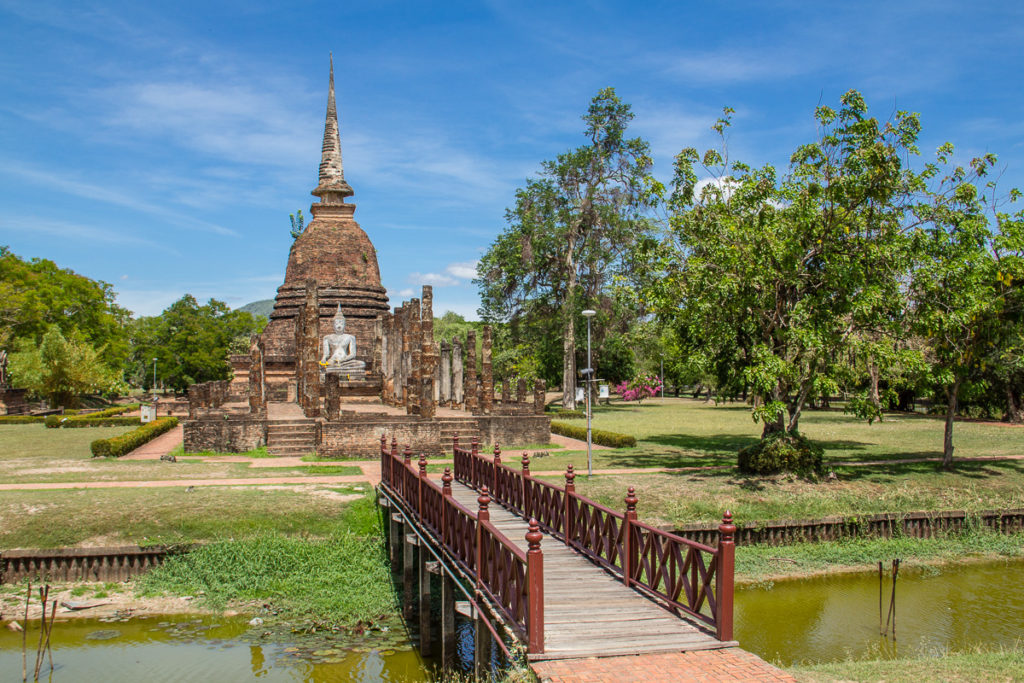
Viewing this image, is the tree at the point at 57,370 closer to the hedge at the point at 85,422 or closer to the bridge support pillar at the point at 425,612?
the hedge at the point at 85,422

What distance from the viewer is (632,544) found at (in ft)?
32.6

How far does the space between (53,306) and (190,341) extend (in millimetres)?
14838

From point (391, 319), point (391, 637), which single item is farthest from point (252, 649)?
point (391, 319)

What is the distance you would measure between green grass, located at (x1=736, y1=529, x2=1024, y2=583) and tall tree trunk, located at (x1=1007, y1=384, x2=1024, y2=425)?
80.6 ft

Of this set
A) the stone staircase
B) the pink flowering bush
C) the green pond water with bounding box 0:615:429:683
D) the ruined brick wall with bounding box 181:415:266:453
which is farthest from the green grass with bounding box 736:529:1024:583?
the ruined brick wall with bounding box 181:415:266:453

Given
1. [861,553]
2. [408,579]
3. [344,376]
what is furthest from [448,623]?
[344,376]

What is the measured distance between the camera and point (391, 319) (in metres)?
35.3

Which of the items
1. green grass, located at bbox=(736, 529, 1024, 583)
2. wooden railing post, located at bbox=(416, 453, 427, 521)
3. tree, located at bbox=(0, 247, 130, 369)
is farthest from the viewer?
tree, located at bbox=(0, 247, 130, 369)

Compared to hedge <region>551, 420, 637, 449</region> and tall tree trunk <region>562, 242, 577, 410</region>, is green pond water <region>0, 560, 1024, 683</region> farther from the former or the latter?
tall tree trunk <region>562, 242, 577, 410</region>

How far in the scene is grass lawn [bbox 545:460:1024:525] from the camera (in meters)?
17.9

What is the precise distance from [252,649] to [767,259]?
14.4 m

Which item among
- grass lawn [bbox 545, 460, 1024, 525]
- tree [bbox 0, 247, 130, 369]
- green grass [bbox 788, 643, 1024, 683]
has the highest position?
tree [bbox 0, 247, 130, 369]

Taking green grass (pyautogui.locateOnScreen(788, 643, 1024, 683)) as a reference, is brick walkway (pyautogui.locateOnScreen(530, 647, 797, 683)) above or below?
above

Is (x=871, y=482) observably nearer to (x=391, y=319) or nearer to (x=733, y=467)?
(x=733, y=467)
